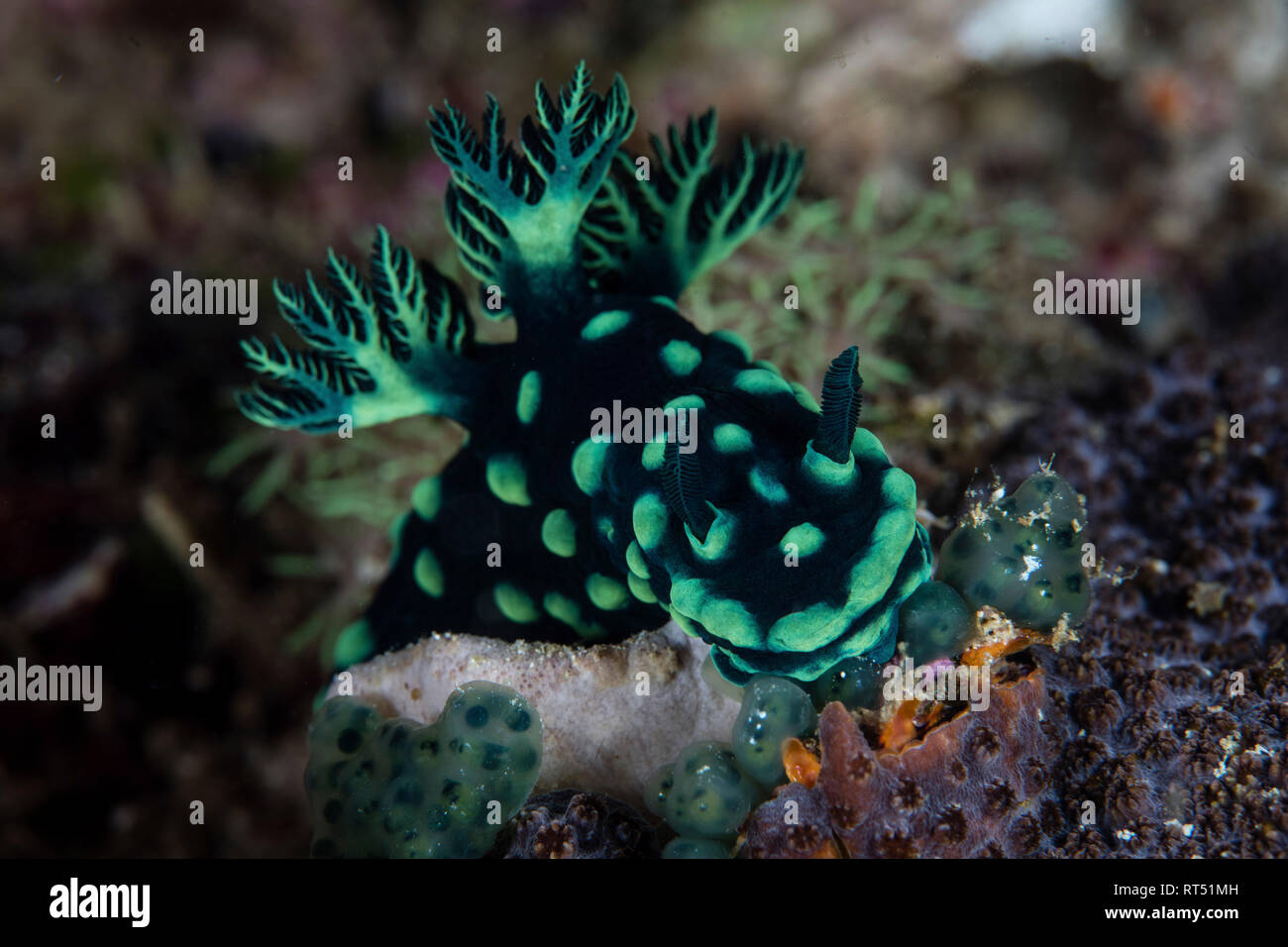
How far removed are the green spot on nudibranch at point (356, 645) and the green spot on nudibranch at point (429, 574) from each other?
0.33 metres

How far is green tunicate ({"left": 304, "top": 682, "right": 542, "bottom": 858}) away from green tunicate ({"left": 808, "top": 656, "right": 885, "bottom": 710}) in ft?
2.20

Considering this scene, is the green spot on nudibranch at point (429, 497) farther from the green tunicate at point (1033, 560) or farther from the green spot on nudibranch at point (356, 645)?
the green tunicate at point (1033, 560)

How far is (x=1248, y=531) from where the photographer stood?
8.34ft

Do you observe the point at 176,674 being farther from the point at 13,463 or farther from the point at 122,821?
the point at 13,463

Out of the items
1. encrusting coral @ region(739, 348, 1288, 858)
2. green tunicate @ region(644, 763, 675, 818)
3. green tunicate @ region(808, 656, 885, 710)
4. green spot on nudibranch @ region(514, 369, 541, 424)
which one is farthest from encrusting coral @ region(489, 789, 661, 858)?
green spot on nudibranch @ region(514, 369, 541, 424)

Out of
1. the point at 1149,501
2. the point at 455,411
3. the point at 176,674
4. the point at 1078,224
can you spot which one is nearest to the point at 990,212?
the point at 1078,224

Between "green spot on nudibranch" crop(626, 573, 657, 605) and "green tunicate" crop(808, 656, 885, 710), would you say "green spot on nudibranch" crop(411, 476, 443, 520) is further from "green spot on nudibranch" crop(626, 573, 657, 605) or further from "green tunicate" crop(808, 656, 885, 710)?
"green tunicate" crop(808, 656, 885, 710)

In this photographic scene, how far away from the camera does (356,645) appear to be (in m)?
A: 2.84

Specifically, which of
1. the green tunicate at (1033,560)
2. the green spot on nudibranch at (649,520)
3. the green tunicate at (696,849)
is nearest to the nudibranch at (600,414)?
the green spot on nudibranch at (649,520)

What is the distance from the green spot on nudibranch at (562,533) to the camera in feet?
7.29

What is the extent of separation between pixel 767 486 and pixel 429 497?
4.33 ft

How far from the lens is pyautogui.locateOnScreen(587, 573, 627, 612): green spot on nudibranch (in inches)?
84.3

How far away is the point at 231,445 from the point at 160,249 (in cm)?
160

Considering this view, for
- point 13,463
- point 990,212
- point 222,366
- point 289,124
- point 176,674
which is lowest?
point 176,674
